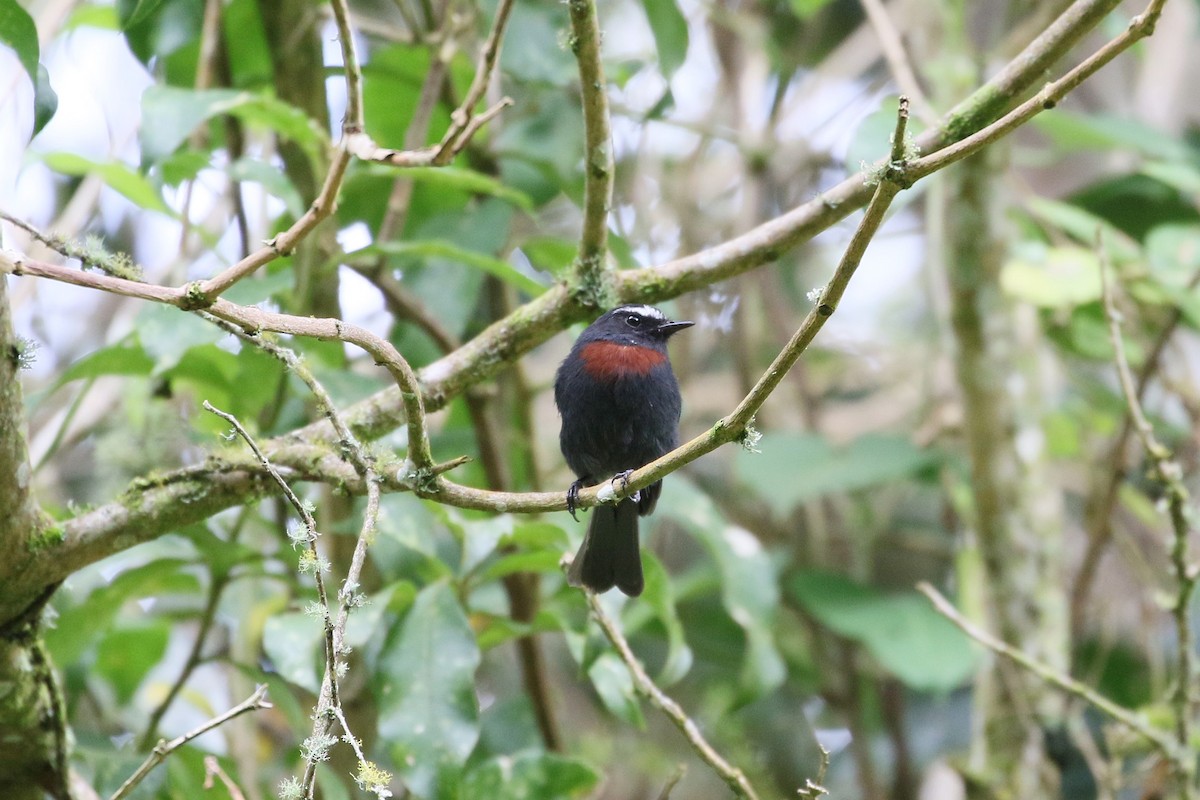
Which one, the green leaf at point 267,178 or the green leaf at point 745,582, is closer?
the green leaf at point 267,178

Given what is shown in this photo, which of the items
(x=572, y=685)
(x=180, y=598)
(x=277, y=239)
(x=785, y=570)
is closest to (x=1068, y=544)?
(x=785, y=570)

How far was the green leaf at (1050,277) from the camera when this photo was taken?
4375 millimetres

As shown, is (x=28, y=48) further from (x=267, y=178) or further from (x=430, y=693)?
(x=430, y=693)

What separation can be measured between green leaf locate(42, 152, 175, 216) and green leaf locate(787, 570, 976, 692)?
3.22 metres

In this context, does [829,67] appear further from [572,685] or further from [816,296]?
[816,296]

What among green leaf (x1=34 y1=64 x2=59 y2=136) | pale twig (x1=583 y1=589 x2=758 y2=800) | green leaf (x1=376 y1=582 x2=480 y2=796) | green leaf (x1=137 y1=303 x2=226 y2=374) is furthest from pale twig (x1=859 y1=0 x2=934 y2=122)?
green leaf (x1=34 y1=64 x2=59 y2=136)

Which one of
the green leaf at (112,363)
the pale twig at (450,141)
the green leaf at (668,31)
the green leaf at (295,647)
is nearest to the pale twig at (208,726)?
the green leaf at (295,647)

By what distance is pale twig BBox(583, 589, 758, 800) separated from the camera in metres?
2.92

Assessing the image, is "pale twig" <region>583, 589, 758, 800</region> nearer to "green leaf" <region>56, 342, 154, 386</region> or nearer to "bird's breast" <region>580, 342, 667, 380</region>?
"bird's breast" <region>580, 342, 667, 380</region>

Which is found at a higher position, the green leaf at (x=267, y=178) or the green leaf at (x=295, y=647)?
the green leaf at (x=267, y=178)

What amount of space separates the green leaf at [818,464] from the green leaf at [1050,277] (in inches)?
39.7

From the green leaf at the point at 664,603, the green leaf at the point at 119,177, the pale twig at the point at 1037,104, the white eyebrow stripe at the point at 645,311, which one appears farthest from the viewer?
the white eyebrow stripe at the point at 645,311

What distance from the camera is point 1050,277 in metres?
4.44

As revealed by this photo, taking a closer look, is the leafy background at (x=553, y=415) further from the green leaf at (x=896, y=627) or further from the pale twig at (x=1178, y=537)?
the pale twig at (x=1178, y=537)
